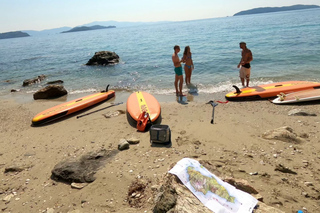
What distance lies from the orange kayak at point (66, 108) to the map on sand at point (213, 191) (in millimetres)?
5604

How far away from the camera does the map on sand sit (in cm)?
235

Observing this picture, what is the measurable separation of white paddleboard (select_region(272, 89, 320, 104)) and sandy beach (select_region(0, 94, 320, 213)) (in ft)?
0.67

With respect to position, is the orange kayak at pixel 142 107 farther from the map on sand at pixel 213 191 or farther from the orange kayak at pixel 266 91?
the map on sand at pixel 213 191

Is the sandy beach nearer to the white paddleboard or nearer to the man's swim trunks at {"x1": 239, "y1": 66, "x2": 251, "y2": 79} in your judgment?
the white paddleboard

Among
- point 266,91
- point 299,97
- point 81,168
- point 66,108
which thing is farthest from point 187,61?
point 81,168

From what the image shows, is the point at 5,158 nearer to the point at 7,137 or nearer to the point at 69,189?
the point at 7,137

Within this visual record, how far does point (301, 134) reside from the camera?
4.70 m

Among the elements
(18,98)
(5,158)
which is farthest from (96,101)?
(18,98)

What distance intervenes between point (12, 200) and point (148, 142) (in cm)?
255

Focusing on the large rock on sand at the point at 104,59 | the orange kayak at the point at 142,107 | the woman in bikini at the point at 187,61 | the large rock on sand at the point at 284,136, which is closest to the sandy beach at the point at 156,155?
the large rock on sand at the point at 284,136

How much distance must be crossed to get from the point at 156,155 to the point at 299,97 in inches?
223

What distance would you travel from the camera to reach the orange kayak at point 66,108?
6879mm

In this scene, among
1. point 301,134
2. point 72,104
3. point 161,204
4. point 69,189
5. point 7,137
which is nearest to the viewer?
point 161,204

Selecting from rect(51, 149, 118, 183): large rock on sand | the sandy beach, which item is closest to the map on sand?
the sandy beach
